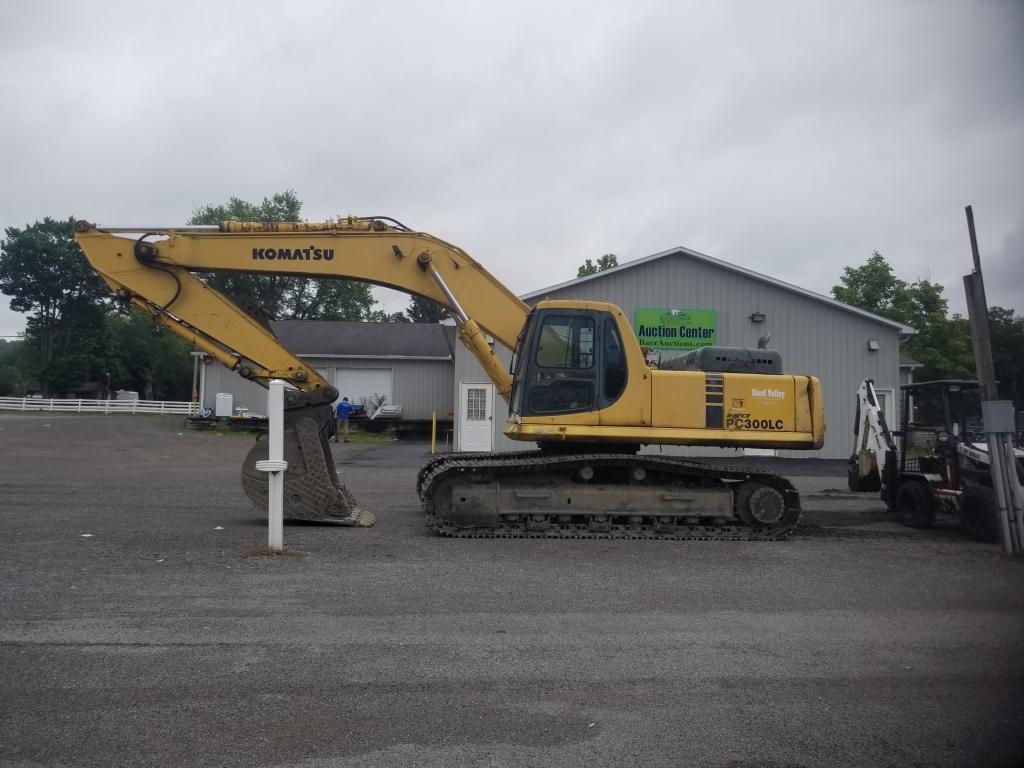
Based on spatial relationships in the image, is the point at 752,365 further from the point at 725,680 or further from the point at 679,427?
the point at 725,680

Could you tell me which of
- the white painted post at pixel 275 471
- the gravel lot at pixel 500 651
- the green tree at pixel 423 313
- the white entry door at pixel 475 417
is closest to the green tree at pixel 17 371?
the green tree at pixel 423 313

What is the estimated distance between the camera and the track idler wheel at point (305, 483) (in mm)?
9555

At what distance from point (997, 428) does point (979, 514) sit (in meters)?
1.64

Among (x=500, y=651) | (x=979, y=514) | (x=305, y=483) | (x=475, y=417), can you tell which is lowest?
(x=500, y=651)

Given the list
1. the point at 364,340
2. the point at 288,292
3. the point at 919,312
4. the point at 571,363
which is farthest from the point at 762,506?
the point at 288,292

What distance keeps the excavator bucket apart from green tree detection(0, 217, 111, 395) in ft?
181

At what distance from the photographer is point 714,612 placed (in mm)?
5941

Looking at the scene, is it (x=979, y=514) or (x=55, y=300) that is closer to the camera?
(x=979, y=514)

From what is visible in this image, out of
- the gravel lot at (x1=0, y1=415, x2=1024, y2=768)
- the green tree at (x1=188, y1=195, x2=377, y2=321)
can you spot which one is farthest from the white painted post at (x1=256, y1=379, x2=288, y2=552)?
the green tree at (x1=188, y1=195, x2=377, y2=321)

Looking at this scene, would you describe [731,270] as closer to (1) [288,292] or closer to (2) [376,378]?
(2) [376,378]

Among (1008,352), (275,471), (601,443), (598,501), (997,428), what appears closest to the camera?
(275,471)

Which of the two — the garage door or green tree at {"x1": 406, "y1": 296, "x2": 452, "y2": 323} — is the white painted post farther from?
green tree at {"x1": 406, "y1": 296, "x2": 452, "y2": 323}

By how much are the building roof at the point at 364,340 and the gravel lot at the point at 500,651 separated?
78.7 ft

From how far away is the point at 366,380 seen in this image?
1336 inches
